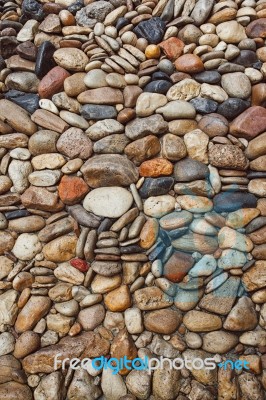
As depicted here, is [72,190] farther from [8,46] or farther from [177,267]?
[8,46]

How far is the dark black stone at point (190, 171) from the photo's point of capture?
1260mm

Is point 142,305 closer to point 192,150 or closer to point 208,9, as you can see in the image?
point 192,150

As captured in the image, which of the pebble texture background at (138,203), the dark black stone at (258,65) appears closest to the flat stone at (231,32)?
the pebble texture background at (138,203)

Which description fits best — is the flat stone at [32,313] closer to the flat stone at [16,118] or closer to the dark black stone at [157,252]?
the dark black stone at [157,252]

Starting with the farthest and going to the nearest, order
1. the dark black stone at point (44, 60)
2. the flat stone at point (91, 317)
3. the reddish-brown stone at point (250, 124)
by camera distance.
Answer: the dark black stone at point (44, 60) < the reddish-brown stone at point (250, 124) < the flat stone at point (91, 317)

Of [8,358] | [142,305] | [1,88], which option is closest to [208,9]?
[1,88]

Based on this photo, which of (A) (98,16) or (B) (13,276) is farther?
(A) (98,16)

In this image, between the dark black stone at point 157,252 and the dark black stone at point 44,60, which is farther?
the dark black stone at point 44,60

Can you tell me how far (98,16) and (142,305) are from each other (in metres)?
1.30

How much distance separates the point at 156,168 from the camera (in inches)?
50.4

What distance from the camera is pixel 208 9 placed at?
1531mm

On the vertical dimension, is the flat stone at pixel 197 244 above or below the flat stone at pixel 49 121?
below

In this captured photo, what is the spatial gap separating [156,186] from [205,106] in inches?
15.0

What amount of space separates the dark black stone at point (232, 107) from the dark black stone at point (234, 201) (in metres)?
0.32
